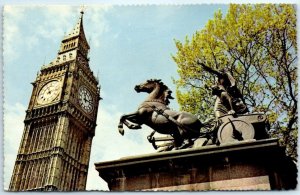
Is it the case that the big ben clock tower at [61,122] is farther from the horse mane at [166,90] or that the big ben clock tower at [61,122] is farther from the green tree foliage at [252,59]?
the horse mane at [166,90]

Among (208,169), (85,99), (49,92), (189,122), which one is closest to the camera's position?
(208,169)

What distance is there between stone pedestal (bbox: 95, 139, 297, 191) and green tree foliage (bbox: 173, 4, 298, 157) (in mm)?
3506

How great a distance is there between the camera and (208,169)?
5.47m

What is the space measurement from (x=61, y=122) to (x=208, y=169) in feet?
124

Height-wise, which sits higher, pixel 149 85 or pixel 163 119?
pixel 149 85

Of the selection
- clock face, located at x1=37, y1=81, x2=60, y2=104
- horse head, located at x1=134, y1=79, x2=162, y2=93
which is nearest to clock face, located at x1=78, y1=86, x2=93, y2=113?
clock face, located at x1=37, y1=81, x2=60, y2=104

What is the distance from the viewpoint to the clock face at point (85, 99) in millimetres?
44853

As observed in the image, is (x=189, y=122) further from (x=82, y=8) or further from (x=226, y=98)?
(x=82, y=8)

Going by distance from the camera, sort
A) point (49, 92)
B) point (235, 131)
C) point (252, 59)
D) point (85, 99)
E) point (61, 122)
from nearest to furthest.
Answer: point (235, 131)
point (252, 59)
point (61, 122)
point (49, 92)
point (85, 99)

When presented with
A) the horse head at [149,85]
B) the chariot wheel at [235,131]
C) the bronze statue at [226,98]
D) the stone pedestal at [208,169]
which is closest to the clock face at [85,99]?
the horse head at [149,85]

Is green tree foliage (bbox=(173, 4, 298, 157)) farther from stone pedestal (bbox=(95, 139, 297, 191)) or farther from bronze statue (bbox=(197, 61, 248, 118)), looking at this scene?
stone pedestal (bbox=(95, 139, 297, 191))

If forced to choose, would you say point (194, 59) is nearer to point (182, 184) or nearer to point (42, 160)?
point (182, 184)

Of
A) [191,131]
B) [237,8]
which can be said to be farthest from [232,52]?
[191,131]

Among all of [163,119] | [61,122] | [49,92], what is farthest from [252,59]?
[49,92]
